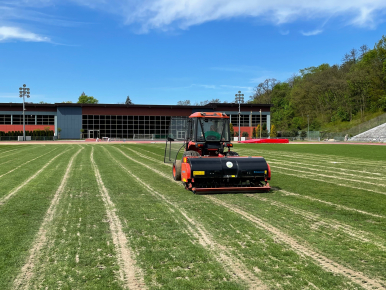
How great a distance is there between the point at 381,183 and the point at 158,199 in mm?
7399

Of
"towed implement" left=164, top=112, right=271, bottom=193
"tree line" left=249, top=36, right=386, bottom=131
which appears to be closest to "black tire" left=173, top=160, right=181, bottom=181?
"towed implement" left=164, top=112, right=271, bottom=193

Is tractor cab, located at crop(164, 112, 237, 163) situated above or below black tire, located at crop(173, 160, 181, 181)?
above

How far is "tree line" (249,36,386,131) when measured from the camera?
299ft

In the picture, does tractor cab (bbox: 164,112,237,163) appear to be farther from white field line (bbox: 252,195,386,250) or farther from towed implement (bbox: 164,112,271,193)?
white field line (bbox: 252,195,386,250)

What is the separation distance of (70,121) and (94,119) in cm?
502

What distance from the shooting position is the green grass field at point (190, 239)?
156 inches

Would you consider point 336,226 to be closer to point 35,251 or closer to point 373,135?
point 35,251

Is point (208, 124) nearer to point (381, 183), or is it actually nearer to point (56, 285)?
point (381, 183)

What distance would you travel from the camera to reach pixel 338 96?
97750 mm

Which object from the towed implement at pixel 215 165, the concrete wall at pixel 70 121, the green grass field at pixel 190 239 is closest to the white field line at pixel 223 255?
the green grass field at pixel 190 239

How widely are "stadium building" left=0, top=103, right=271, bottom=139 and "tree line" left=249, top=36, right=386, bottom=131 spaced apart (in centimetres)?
4358

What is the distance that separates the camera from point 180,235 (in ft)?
18.2

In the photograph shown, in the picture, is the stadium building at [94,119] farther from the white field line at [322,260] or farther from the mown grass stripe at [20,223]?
the white field line at [322,260]

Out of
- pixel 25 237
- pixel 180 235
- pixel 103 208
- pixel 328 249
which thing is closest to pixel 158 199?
pixel 103 208
